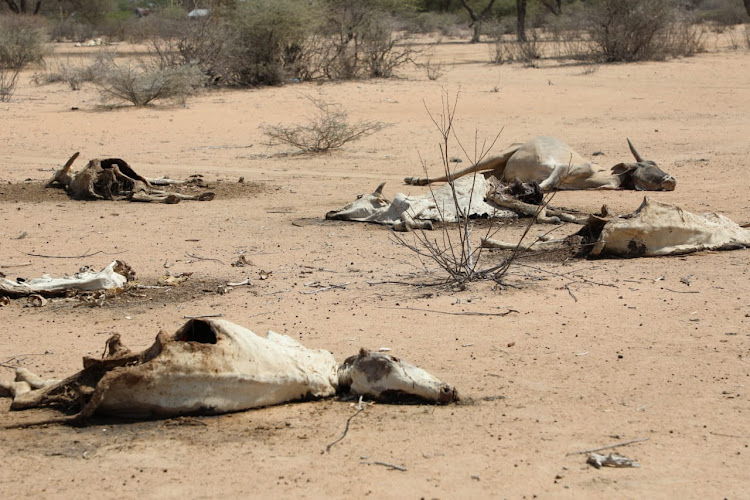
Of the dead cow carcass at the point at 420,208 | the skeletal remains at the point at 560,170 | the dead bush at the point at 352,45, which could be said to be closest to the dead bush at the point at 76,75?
the dead bush at the point at 352,45

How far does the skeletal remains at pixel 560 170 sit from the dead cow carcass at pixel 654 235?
2.62 metres

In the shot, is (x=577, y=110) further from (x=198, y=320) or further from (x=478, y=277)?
(x=198, y=320)

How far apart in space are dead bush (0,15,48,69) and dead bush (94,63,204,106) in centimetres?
744

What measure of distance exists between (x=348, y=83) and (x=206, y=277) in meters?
15.9

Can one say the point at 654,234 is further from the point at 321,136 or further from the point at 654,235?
the point at 321,136

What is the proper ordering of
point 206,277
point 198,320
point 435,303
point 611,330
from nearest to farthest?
point 198,320 → point 611,330 → point 435,303 → point 206,277

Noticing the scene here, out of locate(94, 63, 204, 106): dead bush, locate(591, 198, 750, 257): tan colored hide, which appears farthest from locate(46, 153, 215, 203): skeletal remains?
locate(94, 63, 204, 106): dead bush

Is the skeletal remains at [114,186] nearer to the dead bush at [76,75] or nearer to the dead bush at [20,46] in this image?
the dead bush at [76,75]

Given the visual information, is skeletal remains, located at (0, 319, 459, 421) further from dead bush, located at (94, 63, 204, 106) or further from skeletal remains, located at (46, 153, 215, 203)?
dead bush, located at (94, 63, 204, 106)

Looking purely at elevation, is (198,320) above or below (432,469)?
above

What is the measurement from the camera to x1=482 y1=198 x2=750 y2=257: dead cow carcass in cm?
710

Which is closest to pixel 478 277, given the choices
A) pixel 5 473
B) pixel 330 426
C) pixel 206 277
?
pixel 206 277

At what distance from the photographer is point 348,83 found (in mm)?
22234

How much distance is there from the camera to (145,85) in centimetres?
1844
